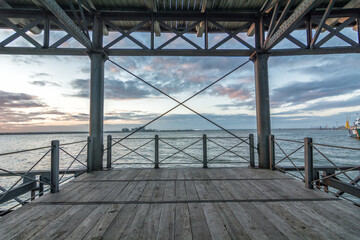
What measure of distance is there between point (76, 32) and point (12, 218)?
3736 mm

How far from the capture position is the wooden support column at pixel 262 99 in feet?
15.8

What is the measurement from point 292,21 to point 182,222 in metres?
4.21

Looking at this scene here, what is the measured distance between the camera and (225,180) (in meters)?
3.76

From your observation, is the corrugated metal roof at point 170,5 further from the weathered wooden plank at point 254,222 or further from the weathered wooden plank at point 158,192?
the weathered wooden plank at point 254,222

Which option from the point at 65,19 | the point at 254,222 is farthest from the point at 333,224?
the point at 65,19

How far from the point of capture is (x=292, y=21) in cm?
337

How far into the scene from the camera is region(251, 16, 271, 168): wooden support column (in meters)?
4.83

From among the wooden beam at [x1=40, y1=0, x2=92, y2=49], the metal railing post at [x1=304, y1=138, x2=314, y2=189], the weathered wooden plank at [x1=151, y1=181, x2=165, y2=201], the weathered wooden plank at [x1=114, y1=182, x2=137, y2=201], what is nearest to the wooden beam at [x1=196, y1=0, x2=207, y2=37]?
the wooden beam at [x1=40, y1=0, x2=92, y2=49]

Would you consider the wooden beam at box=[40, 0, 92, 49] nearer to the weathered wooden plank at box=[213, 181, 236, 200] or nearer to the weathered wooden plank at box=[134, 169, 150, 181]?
the weathered wooden plank at box=[134, 169, 150, 181]

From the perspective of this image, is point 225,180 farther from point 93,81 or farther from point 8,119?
point 8,119

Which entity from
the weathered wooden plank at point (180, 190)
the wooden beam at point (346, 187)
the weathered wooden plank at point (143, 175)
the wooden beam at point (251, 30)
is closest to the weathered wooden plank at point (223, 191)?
the weathered wooden plank at point (180, 190)

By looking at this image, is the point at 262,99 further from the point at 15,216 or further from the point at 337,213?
the point at 15,216

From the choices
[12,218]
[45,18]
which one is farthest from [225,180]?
[45,18]

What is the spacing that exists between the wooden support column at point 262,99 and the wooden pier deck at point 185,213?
4.17 feet
